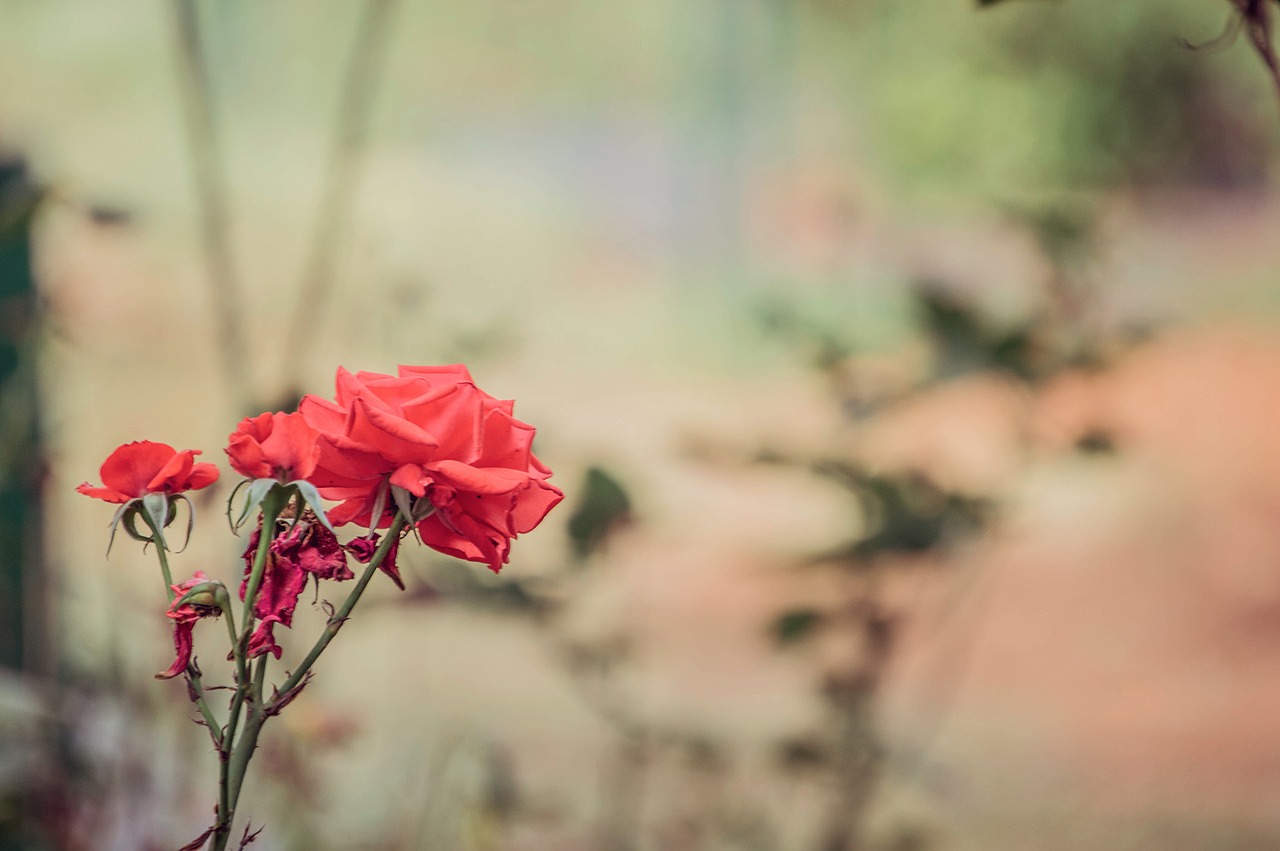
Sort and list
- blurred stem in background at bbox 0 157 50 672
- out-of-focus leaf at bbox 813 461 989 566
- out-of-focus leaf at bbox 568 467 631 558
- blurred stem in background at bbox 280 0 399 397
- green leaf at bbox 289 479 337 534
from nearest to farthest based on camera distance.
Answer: green leaf at bbox 289 479 337 534
out-of-focus leaf at bbox 568 467 631 558
out-of-focus leaf at bbox 813 461 989 566
blurred stem in background at bbox 0 157 50 672
blurred stem in background at bbox 280 0 399 397

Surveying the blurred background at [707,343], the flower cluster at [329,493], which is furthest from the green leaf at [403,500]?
the blurred background at [707,343]

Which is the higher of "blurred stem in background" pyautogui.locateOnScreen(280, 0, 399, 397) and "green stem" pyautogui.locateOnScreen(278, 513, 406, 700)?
"blurred stem in background" pyautogui.locateOnScreen(280, 0, 399, 397)

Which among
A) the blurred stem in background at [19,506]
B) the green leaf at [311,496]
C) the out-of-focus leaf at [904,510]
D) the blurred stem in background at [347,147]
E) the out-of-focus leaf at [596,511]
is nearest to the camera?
the green leaf at [311,496]

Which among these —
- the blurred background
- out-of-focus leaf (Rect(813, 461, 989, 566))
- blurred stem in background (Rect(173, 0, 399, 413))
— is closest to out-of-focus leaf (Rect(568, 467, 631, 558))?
out-of-focus leaf (Rect(813, 461, 989, 566))

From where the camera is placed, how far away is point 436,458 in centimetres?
27

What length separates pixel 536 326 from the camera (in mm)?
1374

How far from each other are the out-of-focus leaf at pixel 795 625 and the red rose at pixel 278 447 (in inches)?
34.3

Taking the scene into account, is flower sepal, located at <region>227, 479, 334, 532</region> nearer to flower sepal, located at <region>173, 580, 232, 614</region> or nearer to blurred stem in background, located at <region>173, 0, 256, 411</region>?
flower sepal, located at <region>173, 580, 232, 614</region>

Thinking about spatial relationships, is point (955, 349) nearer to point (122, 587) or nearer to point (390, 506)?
point (390, 506)

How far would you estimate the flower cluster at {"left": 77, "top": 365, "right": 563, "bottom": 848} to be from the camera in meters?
0.25

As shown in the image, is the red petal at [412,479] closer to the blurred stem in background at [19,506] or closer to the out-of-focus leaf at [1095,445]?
the out-of-focus leaf at [1095,445]

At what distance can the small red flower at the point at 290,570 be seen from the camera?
10.3 inches

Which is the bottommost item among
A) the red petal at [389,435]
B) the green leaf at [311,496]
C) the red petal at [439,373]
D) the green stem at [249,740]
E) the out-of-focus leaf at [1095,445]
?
the green stem at [249,740]

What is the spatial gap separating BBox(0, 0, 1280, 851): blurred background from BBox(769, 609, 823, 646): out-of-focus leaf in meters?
0.19
